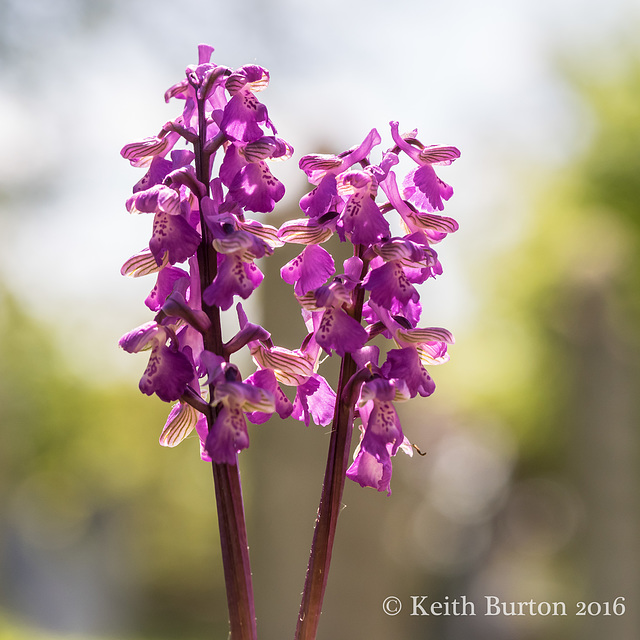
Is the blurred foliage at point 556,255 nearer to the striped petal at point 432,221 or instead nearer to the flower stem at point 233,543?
the striped petal at point 432,221

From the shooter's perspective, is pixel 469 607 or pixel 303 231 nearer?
pixel 303 231

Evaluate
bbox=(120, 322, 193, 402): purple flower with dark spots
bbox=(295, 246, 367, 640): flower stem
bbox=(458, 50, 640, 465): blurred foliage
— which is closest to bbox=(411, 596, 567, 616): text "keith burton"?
bbox=(295, 246, 367, 640): flower stem

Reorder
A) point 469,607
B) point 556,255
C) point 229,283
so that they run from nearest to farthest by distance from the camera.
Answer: point 229,283 < point 469,607 < point 556,255

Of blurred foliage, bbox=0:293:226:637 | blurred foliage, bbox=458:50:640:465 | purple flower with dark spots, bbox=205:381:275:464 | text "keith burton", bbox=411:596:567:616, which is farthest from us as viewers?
blurred foliage, bbox=0:293:226:637

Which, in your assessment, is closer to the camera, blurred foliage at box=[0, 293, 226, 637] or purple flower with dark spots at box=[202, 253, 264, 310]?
purple flower with dark spots at box=[202, 253, 264, 310]

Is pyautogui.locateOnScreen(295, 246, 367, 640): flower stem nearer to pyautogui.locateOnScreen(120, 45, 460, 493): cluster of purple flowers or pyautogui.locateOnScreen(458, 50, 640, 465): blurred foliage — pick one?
pyautogui.locateOnScreen(120, 45, 460, 493): cluster of purple flowers

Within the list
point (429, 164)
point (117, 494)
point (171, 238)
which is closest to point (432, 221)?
point (429, 164)

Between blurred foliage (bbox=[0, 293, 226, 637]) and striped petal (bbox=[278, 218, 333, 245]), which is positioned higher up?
blurred foliage (bbox=[0, 293, 226, 637])

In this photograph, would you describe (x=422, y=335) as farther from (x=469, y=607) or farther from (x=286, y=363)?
(x=469, y=607)

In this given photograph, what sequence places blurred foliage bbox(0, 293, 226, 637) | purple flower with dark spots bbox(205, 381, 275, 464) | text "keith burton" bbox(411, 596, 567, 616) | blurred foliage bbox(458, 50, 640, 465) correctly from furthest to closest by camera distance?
blurred foliage bbox(0, 293, 226, 637) < blurred foliage bbox(458, 50, 640, 465) < text "keith burton" bbox(411, 596, 567, 616) < purple flower with dark spots bbox(205, 381, 275, 464)

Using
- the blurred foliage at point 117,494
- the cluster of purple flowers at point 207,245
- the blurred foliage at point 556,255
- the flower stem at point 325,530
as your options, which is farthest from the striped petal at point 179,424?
the blurred foliage at point 117,494
